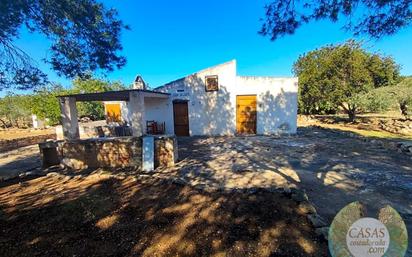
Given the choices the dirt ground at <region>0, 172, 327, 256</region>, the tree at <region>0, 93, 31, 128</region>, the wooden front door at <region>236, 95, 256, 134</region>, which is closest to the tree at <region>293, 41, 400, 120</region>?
the wooden front door at <region>236, 95, 256, 134</region>

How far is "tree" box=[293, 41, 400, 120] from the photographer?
53.5 ft

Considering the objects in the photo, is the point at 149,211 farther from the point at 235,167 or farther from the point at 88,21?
the point at 88,21

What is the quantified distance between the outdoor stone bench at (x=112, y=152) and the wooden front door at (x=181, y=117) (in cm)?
584

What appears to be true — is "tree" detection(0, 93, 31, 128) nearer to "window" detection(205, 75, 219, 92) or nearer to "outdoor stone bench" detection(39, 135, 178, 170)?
"outdoor stone bench" detection(39, 135, 178, 170)

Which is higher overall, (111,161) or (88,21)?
(88,21)

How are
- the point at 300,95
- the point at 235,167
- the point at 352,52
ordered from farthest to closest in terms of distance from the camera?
1. the point at 300,95
2. the point at 352,52
3. the point at 235,167

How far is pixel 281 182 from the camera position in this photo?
14.9ft

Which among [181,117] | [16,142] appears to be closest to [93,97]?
[181,117]

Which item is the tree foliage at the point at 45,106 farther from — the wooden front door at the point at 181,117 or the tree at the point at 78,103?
the wooden front door at the point at 181,117

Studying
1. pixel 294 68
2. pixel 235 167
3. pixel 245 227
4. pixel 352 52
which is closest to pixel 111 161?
pixel 235 167

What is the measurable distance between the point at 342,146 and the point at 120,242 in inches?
344

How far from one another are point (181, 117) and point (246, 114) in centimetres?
394

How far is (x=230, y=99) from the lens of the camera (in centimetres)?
1158

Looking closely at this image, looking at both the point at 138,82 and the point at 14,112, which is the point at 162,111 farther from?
the point at 14,112
